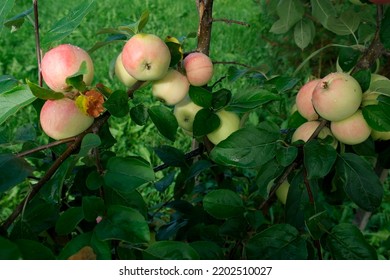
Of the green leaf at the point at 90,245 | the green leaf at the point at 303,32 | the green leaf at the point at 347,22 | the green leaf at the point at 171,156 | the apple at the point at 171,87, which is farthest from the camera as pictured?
the green leaf at the point at 303,32

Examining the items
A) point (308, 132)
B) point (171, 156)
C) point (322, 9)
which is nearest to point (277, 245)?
point (308, 132)

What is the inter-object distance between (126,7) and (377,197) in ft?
9.93

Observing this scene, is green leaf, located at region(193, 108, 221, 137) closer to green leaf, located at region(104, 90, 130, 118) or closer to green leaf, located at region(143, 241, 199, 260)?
green leaf, located at region(104, 90, 130, 118)

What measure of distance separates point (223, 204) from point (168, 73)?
210 mm

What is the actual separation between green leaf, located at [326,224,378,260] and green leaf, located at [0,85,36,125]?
42 cm

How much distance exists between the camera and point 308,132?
0.79 meters

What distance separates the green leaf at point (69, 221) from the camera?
627 mm

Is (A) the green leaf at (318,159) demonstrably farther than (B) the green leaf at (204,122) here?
No

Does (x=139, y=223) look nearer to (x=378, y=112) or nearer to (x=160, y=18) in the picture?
(x=378, y=112)

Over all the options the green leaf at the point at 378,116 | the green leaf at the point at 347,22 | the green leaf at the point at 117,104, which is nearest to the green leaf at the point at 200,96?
the green leaf at the point at 117,104

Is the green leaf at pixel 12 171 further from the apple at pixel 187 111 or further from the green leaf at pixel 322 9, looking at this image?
the green leaf at pixel 322 9

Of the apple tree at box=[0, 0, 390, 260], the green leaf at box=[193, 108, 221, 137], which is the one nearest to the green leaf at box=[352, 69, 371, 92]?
the apple tree at box=[0, 0, 390, 260]

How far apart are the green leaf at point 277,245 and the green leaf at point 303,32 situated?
2.01 ft

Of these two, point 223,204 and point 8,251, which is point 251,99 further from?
point 8,251
